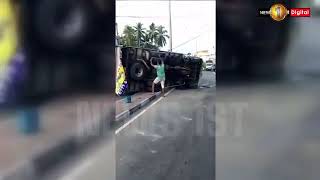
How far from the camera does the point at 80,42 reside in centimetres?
264

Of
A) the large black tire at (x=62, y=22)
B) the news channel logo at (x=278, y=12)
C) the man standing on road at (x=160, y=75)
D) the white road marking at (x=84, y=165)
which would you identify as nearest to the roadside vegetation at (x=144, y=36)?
the man standing on road at (x=160, y=75)

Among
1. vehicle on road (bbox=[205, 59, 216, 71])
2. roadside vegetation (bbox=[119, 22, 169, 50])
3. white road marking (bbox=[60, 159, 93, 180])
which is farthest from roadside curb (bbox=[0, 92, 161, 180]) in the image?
vehicle on road (bbox=[205, 59, 216, 71])

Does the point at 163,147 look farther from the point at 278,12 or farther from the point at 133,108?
the point at 278,12

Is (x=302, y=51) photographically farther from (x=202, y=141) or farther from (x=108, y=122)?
(x=108, y=122)

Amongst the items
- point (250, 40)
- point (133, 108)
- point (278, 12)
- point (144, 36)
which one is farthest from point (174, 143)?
point (278, 12)

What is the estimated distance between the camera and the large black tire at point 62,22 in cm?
261

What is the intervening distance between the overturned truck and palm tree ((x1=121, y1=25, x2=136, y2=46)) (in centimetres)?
7

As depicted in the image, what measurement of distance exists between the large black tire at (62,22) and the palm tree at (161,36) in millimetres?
547

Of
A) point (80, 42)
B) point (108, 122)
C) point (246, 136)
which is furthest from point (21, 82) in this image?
point (246, 136)

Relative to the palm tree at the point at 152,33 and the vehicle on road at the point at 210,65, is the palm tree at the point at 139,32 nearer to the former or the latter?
the palm tree at the point at 152,33

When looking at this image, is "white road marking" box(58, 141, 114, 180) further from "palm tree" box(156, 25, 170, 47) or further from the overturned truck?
"palm tree" box(156, 25, 170, 47)

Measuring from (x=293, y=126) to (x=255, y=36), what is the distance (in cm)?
59

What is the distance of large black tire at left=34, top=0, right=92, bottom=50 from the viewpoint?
2605 mm

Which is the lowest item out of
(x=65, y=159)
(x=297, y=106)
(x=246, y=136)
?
(x=65, y=159)
